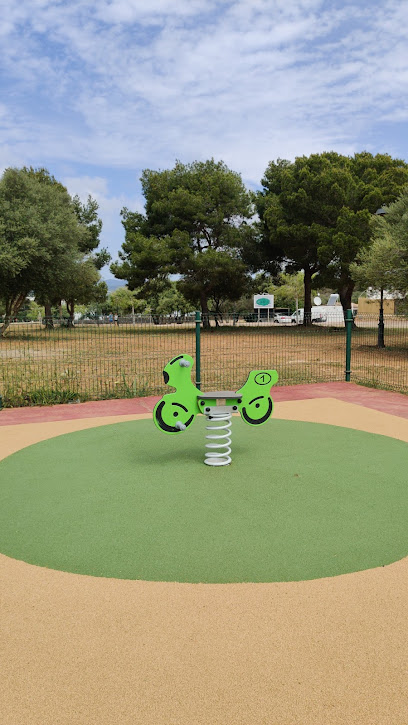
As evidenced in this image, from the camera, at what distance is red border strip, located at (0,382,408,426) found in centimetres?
865

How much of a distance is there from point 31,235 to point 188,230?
10766 mm

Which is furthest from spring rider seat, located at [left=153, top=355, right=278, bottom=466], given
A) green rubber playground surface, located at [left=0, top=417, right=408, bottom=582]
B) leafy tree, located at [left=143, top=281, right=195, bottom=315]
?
leafy tree, located at [left=143, top=281, right=195, bottom=315]

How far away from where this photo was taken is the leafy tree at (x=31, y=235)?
27688mm

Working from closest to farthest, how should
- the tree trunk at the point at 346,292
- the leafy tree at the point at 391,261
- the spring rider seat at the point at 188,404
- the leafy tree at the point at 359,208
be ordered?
1. the spring rider seat at the point at 188,404
2. the leafy tree at the point at 391,261
3. the leafy tree at the point at 359,208
4. the tree trunk at the point at 346,292

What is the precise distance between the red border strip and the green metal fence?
A: 0.49 m

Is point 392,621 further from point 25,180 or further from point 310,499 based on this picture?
point 25,180

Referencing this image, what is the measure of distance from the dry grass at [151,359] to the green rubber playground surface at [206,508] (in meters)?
4.32

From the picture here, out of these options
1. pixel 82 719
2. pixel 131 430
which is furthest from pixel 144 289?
pixel 82 719

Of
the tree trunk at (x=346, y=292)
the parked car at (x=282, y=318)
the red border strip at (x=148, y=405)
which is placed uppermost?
the tree trunk at (x=346, y=292)

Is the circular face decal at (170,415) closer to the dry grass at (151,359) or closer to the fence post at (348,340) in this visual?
the dry grass at (151,359)

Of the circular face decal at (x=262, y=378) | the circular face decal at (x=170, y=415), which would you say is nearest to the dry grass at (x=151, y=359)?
the circular face decal at (x=170, y=415)

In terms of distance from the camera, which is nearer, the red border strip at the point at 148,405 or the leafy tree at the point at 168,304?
the red border strip at the point at 148,405

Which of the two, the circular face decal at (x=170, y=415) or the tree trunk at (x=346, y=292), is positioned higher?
the tree trunk at (x=346, y=292)

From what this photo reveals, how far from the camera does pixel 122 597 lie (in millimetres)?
3008
